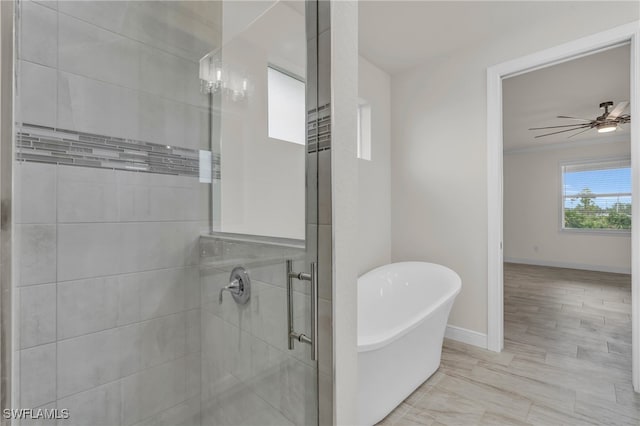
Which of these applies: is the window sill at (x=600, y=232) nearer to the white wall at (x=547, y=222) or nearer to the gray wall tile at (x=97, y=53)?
the white wall at (x=547, y=222)

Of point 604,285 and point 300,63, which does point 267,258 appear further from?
point 604,285

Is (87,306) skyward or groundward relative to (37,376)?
skyward

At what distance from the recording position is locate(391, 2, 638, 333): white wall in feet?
8.26

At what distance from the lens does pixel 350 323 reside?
1015 mm

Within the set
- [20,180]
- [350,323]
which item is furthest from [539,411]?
[20,180]

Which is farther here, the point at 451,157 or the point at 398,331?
the point at 451,157

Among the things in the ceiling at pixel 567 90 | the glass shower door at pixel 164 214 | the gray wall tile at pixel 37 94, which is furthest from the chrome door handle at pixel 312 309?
the ceiling at pixel 567 90

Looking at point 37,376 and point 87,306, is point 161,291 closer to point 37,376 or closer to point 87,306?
point 87,306

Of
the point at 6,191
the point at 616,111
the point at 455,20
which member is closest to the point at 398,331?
the point at 6,191

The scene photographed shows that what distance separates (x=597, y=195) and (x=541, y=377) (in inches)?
222

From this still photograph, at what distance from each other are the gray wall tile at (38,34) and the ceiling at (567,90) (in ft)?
12.3

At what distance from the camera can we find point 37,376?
107 centimetres

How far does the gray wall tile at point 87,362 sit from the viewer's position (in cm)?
114

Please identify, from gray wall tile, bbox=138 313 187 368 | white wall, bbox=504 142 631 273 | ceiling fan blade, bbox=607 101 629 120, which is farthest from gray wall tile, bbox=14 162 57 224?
white wall, bbox=504 142 631 273
